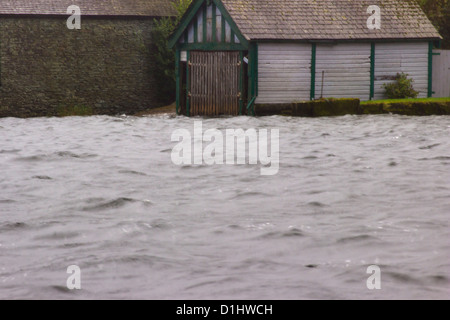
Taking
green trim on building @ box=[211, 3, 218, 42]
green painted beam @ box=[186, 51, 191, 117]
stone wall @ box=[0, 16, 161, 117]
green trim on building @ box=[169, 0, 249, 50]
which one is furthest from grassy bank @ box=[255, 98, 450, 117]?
stone wall @ box=[0, 16, 161, 117]

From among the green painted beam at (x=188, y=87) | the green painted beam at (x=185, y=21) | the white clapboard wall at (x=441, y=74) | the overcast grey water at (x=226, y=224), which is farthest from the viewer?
the white clapboard wall at (x=441, y=74)

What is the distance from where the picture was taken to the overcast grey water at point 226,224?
222 inches

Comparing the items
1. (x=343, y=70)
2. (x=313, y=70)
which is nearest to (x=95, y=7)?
(x=313, y=70)

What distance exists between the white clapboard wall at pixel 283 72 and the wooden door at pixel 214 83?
85 cm

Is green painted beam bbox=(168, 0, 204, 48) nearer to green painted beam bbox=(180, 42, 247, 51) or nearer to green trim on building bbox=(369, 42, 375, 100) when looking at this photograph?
green painted beam bbox=(180, 42, 247, 51)

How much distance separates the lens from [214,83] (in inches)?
974

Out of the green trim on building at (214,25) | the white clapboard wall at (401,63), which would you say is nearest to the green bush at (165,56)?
the green trim on building at (214,25)

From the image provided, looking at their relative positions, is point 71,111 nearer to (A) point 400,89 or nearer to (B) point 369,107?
(A) point 400,89

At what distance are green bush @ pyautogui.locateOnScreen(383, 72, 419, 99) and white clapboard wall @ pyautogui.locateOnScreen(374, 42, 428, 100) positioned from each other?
0.21 meters

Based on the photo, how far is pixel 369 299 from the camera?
5.26 metres

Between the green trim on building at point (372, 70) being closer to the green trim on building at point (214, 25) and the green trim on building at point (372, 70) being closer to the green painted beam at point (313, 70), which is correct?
the green painted beam at point (313, 70)
